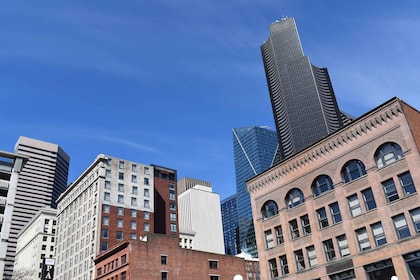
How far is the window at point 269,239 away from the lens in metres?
49.5

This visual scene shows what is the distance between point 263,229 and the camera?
50969 mm

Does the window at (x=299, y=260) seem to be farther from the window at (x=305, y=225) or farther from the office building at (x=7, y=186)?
the office building at (x=7, y=186)

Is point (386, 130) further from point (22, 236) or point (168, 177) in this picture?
point (22, 236)

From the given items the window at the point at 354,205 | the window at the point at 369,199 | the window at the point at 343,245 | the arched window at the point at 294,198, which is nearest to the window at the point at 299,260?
the window at the point at 343,245

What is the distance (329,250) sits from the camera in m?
42.8

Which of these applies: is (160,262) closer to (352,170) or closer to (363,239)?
(363,239)

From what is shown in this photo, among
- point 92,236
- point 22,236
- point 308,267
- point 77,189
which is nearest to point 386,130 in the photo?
A: point 308,267

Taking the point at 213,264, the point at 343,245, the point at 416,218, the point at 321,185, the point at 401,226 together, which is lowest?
the point at 343,245

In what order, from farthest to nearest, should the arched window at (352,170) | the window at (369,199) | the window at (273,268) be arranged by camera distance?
the window at (273,268) < the arched window at (352,170) < the window at (369,199)

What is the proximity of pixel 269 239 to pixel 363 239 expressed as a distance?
12866mm

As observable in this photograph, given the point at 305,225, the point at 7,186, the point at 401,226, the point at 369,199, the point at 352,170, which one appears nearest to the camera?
the point at 401,226

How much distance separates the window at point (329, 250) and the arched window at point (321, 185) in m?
5.45

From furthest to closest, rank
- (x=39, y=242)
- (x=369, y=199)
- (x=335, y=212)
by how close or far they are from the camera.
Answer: (x=39, y=242)
(x=335, y=212)
(x=369, y=199)

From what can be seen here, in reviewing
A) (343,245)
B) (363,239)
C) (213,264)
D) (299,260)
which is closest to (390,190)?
(363,239)
